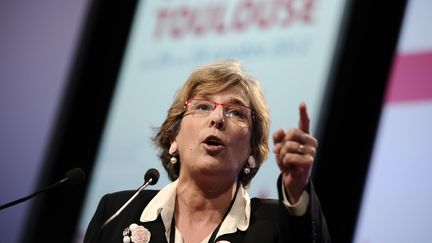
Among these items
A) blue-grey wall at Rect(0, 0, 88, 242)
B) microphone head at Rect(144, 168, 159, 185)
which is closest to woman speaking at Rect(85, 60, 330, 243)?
microphone head at Rect(144, 168, 159, 185)

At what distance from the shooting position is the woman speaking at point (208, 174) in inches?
87.4

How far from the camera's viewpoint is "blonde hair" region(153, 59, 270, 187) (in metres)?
2.41

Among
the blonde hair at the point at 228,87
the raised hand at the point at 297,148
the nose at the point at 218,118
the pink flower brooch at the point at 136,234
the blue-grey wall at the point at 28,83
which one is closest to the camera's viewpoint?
the raised hand at the point at 297,148

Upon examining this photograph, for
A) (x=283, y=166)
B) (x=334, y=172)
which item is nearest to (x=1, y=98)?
(x=334, y=172)

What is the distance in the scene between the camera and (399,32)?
11.5 feet

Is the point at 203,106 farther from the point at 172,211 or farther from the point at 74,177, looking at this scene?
the point at 74,177

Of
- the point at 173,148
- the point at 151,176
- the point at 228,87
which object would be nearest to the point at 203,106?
the point at 228,87

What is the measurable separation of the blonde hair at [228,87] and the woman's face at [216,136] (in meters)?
0.03

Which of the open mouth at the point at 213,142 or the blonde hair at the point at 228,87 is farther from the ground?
the blonde hair at the point at 228,87

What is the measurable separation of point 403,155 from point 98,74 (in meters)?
2.42

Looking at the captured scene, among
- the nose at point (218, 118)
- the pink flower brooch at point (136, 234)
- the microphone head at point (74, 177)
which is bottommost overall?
the pink flower brooch at point (136, 234)

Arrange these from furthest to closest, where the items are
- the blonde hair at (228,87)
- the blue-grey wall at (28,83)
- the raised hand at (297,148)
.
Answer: the blue-grey wall at (28,83) < the blonde hair at (228,87) < the raised hand at (297,148)

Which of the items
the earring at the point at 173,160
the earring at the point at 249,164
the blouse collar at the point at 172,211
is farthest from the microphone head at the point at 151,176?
the earring at the point at 249,164

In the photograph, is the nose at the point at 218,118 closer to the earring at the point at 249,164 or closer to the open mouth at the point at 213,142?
the open mouth at the point at 213,142
